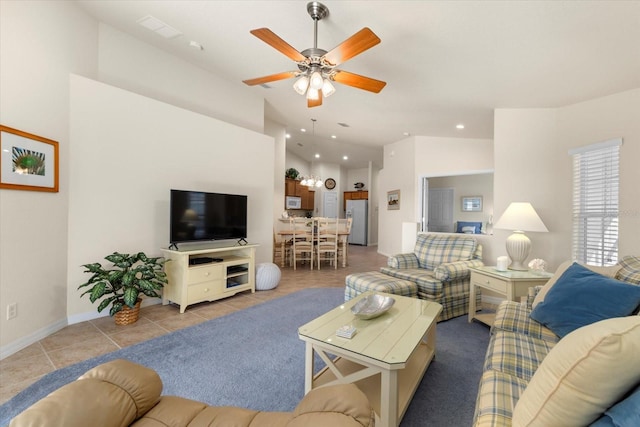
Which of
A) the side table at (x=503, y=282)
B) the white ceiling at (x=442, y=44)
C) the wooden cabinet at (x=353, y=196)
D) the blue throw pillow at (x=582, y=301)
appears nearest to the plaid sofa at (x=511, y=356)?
the blue throw pillow at (x=582, y=301)

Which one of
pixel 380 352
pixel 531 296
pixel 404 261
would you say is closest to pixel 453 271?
pixel 404 261

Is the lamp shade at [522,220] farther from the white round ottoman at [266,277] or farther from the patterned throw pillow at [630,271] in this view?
the white round ottoman at [266,277]

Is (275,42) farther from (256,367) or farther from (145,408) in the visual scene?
(256,367)

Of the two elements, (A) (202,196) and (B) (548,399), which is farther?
(A) (202,196)

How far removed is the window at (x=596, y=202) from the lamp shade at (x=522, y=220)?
1.79 feet

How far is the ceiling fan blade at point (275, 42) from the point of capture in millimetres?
1927

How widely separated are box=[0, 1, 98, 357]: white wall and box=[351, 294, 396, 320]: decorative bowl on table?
8.99 ft

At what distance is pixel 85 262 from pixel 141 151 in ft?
4.38

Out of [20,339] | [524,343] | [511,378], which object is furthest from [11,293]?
[524,343]

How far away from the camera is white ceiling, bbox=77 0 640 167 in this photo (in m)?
1.95

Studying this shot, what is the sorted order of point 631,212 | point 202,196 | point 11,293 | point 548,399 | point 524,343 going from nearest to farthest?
point 548,399 < point 524,343 < point 11,293 < point 631,212 < point 202,196

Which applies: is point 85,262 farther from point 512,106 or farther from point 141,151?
point 512,106

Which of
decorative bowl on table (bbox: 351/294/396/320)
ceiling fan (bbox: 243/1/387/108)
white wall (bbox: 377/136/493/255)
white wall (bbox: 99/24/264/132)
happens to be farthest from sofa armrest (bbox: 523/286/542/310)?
white wall (bbox: 99/24/264/132)

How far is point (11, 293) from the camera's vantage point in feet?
7.01
